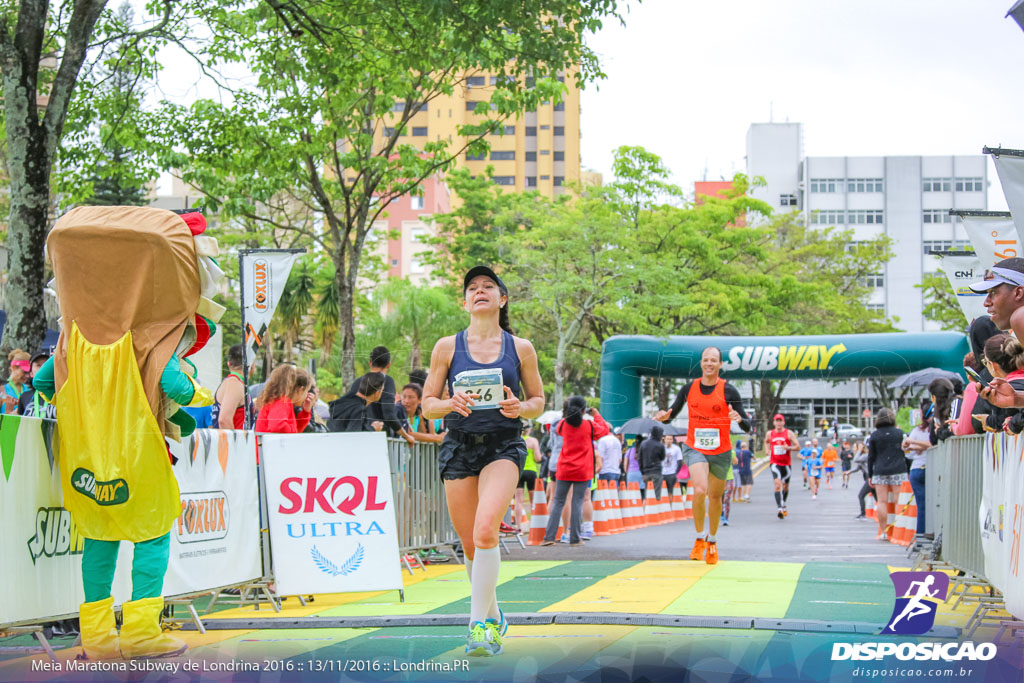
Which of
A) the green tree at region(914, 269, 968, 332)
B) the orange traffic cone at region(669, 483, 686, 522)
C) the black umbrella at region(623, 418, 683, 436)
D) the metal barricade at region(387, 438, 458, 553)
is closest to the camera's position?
the metal barricade at region(387, 438, 458, 553)

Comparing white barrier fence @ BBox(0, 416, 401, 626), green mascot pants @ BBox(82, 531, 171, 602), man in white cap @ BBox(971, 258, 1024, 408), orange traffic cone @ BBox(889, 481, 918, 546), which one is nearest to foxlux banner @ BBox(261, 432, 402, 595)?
white barrier fence @ BBox(0, 416, 401, 626)

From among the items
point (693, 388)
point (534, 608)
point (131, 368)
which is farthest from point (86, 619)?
point (693, 388)

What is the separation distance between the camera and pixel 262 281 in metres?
14.7

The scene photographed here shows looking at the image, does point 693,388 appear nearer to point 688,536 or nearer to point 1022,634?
point 1022,634

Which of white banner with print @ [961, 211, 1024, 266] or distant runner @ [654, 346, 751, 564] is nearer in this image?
distant runner @ [654, 346, 751, 564]

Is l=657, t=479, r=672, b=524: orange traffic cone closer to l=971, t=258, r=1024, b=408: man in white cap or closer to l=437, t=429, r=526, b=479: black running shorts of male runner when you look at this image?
l=971, t=258, r=1024, b=408: man in white cap

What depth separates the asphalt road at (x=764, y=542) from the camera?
13.6 m

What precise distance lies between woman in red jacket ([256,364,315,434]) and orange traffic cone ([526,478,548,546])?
6.64 metres

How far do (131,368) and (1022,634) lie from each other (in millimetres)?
5265

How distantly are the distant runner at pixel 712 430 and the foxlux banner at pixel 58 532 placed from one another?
4.83 m

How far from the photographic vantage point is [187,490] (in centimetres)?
→ 796

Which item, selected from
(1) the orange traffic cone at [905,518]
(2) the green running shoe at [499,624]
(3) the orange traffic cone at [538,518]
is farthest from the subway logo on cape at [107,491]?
(1) the orange traffic cone at [905,518]

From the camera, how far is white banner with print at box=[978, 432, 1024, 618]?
627cm

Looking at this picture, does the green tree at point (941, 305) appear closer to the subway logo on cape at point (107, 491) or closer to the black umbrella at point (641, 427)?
the black umbrella at point (641, 427)
